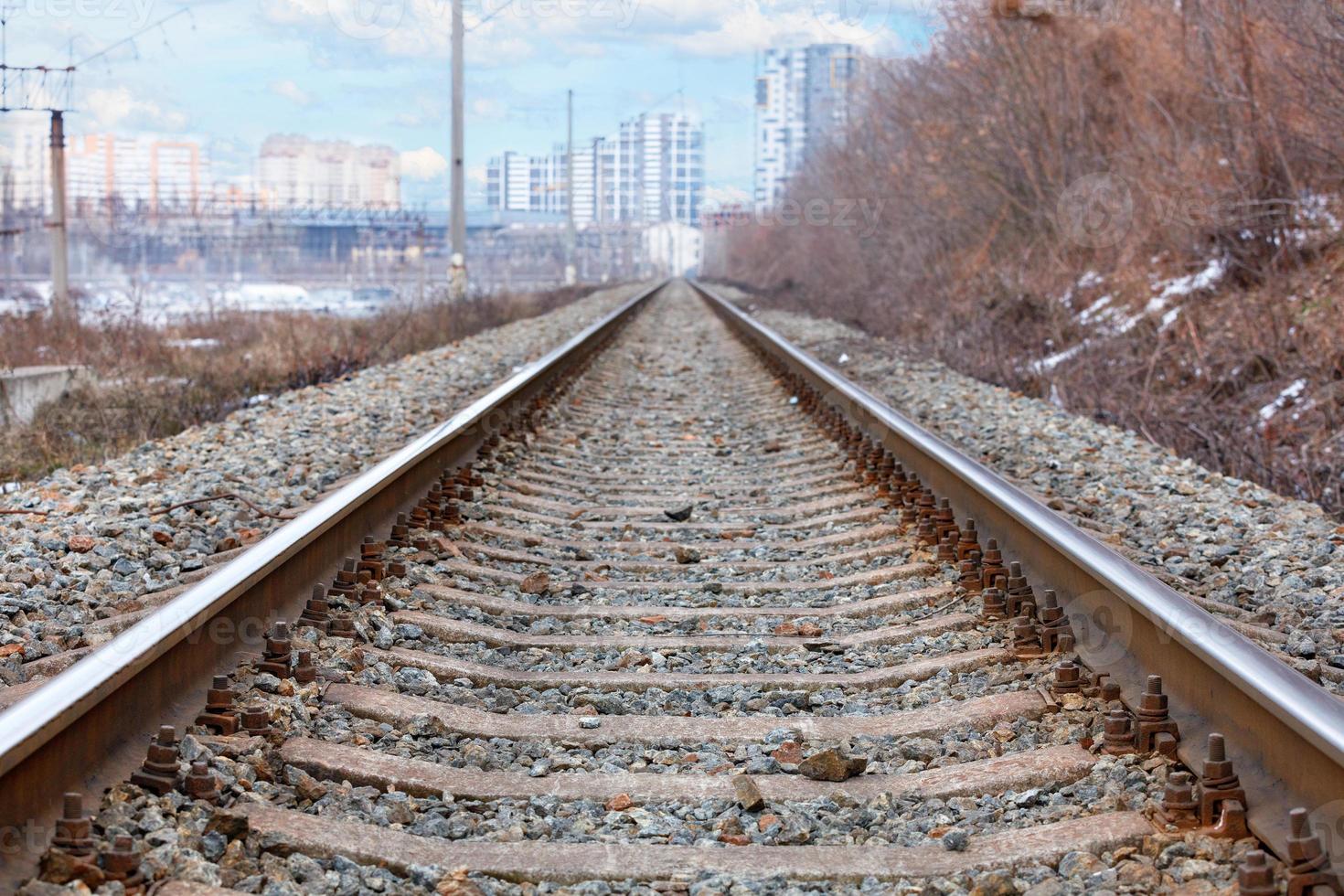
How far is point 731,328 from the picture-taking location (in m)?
22.0

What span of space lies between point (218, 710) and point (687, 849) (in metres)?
1.13

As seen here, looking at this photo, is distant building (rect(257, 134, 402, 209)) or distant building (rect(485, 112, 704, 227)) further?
distant building (rect(485, 112, 704, 227))

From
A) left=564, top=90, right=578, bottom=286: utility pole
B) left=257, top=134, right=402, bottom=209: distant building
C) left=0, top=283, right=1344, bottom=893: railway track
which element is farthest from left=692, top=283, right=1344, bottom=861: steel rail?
left=257, top=134, right=402, bottom=209: distant building

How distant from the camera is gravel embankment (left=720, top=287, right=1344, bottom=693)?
442 cm

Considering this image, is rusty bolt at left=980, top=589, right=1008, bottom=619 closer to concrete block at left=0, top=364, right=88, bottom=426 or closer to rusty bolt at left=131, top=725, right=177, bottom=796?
rusty bolt at left=131, top=725, right=177, bottom=796

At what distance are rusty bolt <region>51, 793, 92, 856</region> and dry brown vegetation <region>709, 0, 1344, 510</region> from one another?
6.21m

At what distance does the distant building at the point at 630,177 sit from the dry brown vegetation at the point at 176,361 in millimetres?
80320

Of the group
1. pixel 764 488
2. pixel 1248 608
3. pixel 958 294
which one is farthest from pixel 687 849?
pixel 958 294

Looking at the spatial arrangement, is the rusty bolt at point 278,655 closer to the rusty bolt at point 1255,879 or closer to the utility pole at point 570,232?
the rusty bolt at point 1255,879

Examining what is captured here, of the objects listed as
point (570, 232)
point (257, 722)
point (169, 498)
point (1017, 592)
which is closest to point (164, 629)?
point (257, 722)

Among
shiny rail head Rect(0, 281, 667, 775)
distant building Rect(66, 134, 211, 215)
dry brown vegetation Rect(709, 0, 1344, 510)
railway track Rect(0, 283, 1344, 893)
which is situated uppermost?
distant building Rect(66, 134, 211, 215)

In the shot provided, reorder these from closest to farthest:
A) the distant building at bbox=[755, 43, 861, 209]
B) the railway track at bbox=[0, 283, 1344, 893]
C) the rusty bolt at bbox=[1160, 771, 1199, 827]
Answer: the railway track at bbox=[0, 283, 1344, 893] → the rusty bolt at bbox=[1160, 771, 1199, 827] → the distant building at bbox=[755, 43, 861, 209]

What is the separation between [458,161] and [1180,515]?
2009 centimetres

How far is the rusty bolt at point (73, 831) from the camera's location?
7.92 feet
